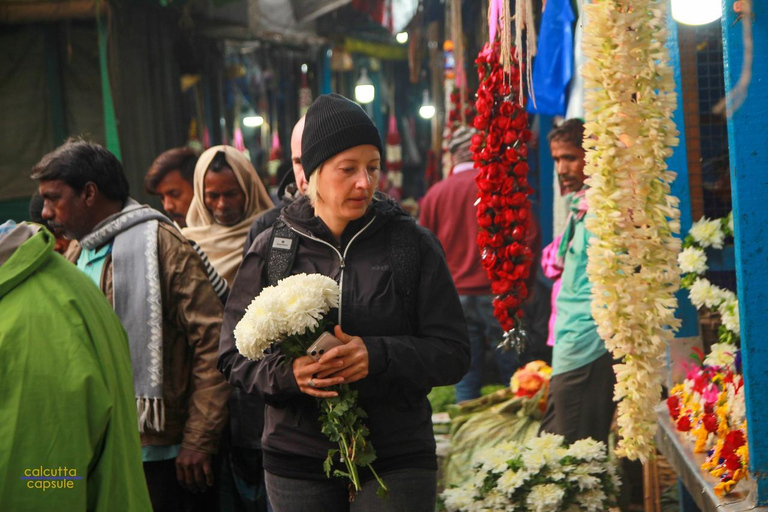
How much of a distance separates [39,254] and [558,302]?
127 inches

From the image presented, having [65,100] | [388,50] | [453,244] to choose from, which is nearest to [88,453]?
[453,244]

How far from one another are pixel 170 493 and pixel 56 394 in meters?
1.67

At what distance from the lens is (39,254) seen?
2172 millimetres

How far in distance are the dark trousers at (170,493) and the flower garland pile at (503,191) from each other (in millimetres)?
1713

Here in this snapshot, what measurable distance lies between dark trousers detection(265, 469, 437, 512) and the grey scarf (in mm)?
882

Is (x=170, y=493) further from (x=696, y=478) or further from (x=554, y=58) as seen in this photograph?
(x=554, y=58)

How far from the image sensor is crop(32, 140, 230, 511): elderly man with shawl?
3.44 meters

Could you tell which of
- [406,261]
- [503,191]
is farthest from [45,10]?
[406,261]

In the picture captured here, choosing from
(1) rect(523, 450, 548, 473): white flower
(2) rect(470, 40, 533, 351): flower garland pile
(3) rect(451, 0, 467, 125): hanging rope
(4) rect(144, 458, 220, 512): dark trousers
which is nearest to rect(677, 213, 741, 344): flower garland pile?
(2) rect(470, 40, 533, 351): flower garland pile

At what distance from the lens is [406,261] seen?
273 cm

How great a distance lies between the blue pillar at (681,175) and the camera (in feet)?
13.1

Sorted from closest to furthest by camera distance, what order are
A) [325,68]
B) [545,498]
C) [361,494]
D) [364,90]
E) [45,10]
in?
[361,494] < [545,498] < [45,10] < [325,68] < [364,90]

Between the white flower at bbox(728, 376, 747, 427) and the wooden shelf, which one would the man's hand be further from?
the white flower at bbox(728, 376, 747, 427)

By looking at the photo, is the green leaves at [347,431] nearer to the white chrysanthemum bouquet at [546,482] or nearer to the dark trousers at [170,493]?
the dark trousers at [170,493]
